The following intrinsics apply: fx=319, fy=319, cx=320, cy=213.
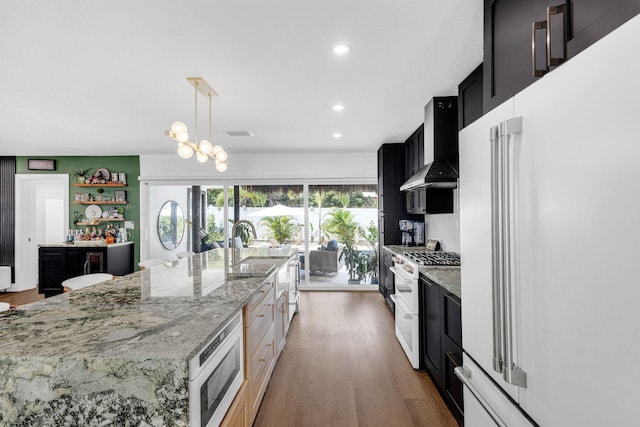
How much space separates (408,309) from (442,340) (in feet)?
2.20

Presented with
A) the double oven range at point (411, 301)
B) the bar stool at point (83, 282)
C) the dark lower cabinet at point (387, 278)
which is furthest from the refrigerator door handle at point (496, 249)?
the dark lower cabinet at point (387, 278)

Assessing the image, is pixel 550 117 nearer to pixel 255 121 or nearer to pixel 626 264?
pixel 626 264

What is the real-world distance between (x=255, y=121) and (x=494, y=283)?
3.49 m

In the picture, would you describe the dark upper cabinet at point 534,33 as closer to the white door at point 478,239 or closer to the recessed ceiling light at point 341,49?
the white door at point 478,239

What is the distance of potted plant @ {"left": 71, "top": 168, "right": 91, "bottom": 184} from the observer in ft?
19.6

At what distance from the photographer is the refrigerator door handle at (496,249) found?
40.1 inches

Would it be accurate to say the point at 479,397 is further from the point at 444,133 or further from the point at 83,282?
the point at 83,282

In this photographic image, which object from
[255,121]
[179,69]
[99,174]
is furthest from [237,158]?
[179,69]

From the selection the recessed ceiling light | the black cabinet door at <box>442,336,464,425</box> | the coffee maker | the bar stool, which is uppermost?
the recessed ceiling light

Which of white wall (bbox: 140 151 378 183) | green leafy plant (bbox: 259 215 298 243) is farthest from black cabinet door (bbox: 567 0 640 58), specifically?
green leafy plant (bbox: 259 215 298 243)

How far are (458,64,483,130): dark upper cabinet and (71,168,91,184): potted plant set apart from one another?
21.3 ft

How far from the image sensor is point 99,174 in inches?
236

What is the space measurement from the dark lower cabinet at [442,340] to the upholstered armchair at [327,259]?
125 inches

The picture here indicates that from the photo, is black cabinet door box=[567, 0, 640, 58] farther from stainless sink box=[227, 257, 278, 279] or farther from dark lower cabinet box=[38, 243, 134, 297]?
dark lower cabinet box=[38, 243, 134, 297]
